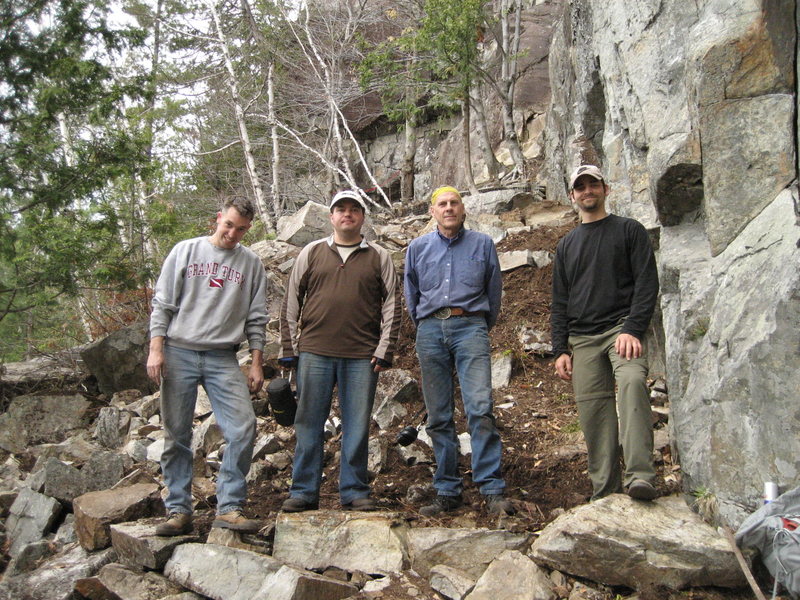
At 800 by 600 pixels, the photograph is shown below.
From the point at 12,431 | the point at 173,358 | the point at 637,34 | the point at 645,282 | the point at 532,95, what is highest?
the point at 532,95

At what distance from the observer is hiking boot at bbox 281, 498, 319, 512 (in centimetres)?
454

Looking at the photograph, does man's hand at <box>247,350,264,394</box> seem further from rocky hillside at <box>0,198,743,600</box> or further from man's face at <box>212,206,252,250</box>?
rocky hillside at <box>0,198,743,600</box>

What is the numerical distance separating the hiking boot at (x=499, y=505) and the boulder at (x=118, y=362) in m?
6.77

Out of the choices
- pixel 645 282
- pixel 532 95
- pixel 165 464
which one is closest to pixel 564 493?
pixel 645 282

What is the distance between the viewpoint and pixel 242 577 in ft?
13.5

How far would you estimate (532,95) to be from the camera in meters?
19.1

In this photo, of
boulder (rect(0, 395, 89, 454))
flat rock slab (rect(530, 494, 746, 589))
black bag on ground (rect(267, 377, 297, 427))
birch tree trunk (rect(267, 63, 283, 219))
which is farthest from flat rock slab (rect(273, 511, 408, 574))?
birch tree trunk (rect(267, 63, 283, 219))

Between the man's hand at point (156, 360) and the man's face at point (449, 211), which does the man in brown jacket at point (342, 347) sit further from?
the man's hand at point (156, 360)

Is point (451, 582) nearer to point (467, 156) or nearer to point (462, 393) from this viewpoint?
point (462, 393)

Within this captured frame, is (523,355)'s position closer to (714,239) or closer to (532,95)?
(714,239)

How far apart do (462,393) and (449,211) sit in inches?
50.0

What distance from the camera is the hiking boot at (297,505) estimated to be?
14.9 ft

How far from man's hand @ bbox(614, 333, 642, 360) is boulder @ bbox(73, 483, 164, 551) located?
144 inches

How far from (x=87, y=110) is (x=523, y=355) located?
26.7ft
